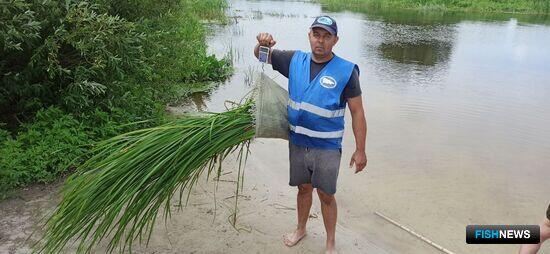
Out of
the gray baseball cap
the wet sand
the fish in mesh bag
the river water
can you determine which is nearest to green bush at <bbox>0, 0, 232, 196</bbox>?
the wet sand

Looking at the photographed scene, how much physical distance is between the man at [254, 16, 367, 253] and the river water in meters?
1.14

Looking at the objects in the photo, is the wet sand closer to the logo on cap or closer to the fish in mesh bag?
the fish in mesh bag

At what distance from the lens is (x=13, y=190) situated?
3.43 m

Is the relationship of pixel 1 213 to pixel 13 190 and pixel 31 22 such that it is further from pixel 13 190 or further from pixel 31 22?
pixel 31 22

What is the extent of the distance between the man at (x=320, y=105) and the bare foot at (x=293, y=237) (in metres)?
0.45

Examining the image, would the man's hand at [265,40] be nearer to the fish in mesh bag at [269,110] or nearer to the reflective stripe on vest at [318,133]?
the fish in mesh bag at [269,110]

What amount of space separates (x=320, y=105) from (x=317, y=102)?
0.02 metres

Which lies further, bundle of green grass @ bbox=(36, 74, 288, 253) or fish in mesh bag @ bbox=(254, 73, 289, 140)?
fish in mesh bag @ bbox=(254, 73, 289, 140)

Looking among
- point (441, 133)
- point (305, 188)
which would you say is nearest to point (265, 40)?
point (305, 188)

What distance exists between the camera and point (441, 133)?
6.25 meters

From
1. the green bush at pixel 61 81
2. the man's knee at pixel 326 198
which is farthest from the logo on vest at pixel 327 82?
the green bush at pixel 61 81

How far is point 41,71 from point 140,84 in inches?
47.7

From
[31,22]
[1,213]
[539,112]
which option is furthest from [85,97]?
[539,112]

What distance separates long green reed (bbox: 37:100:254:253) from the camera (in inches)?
93.1
